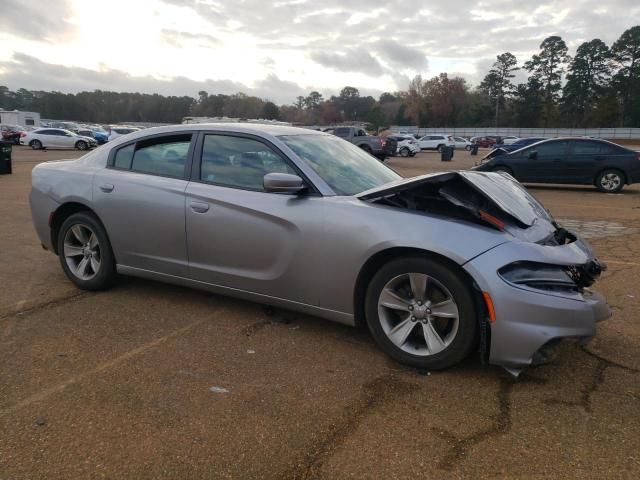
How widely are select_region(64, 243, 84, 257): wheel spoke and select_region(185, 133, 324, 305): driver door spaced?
1.38m

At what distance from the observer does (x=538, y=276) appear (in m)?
2.96


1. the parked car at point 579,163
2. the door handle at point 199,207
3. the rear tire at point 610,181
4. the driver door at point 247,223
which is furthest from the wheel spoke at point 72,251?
the rear tire at point 610,181

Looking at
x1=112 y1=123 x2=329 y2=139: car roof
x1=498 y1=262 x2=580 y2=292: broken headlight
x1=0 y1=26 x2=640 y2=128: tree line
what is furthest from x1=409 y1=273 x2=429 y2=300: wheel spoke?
x1=0 y1=26 x2=640 y2=128: tree line

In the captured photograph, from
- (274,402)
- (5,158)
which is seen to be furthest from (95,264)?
(5,158)

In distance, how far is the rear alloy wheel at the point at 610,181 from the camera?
43.8 ft

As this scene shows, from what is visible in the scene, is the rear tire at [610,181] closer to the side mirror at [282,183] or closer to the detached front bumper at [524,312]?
the detached front bumper at [524,312]

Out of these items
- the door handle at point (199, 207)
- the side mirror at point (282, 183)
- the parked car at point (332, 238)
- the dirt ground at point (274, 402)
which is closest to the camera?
the dirt ground at point (274, 402)

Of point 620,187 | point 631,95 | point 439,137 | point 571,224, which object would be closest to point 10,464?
point 571,224

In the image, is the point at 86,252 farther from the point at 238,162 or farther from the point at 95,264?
the point at 238,162

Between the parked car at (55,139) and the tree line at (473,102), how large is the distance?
6927cm

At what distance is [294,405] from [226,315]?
4.96 ft

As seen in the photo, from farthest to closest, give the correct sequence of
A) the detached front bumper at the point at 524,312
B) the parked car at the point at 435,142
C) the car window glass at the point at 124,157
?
the parked car at the point at 435,142
the car window glass at the point at 124,157
the detached front bumper at the point at 524,312

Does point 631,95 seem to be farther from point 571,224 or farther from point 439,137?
point 571,224

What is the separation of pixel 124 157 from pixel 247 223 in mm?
1609
